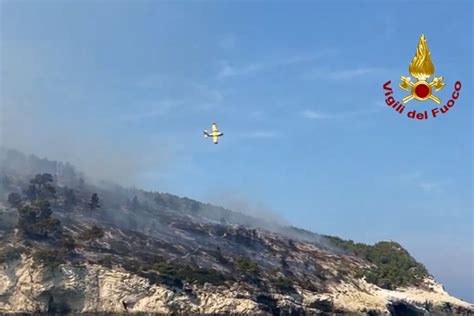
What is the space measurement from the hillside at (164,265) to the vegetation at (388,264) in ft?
1.12

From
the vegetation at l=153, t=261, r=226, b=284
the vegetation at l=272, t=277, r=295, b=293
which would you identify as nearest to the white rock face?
the vegetation at l=153, t=261, r=226, b=284

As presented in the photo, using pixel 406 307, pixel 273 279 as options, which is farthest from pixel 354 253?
pixel 273 279

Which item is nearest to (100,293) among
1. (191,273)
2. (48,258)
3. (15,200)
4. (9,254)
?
(48,258)

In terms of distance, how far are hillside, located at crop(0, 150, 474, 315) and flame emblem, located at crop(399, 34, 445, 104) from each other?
6482 centimetres

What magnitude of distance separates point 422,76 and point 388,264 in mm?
120644

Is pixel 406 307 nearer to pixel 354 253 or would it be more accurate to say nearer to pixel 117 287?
pixel 354 253

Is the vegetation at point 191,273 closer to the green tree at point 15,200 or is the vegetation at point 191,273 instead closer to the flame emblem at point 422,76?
the green tree at point 15,200

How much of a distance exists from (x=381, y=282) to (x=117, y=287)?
210ft

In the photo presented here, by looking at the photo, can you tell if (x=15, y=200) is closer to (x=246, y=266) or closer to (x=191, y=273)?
(x=191, y=273)

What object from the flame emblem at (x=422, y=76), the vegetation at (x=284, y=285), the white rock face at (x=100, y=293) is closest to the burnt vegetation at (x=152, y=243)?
the vegetation at (x=284, y=285)

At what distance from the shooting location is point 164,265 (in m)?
108

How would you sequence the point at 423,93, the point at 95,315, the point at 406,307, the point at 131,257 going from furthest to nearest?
the point at 406,307, the point at 131,257, the point at 95,315, the point at 423,93

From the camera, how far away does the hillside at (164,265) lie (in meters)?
98.9

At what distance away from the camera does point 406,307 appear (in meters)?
133
